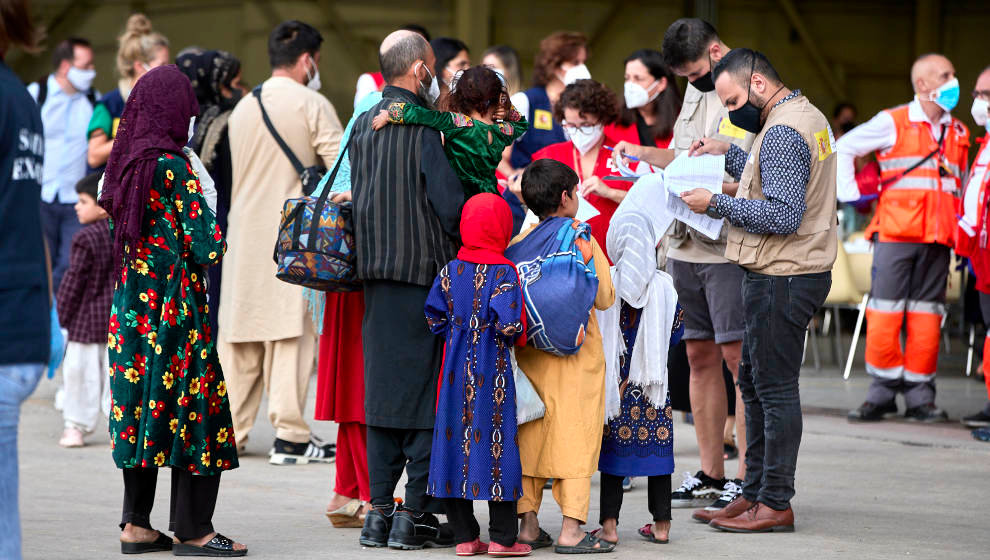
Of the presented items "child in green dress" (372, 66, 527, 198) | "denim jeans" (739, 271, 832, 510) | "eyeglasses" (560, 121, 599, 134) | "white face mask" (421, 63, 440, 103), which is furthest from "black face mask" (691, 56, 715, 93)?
"white face mask" (421, 63, 440, 103)

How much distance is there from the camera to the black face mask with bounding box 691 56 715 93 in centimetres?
541

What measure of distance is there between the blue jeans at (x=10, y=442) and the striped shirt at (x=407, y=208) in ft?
5.16

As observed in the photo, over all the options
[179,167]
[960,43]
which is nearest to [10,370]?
[179,167]

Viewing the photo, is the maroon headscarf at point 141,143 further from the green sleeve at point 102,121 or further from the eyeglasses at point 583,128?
the green sleeve at point 102,121

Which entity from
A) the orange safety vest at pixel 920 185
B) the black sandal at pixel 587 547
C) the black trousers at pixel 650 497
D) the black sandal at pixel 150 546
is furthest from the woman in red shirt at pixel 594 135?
the orange safety vest at pixel 920 185

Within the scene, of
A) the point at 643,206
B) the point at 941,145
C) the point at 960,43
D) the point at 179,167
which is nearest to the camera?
the point at 179,167

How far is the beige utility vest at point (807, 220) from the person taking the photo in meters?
→ 4.72

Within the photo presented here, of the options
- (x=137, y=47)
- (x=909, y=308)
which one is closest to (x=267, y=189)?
(x=137, y=47)

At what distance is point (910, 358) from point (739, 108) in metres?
3.69

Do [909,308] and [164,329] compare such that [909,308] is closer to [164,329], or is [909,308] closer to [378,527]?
[378,527]

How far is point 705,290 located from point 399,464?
1671 millimetres

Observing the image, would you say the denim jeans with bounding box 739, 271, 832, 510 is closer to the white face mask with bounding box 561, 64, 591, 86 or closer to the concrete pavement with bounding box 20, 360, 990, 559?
the concrete pavement with bounding box 20, 360, 990, 559

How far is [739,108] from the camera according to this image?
485 cm

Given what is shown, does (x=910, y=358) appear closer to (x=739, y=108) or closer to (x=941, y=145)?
(x=941, y=145)
